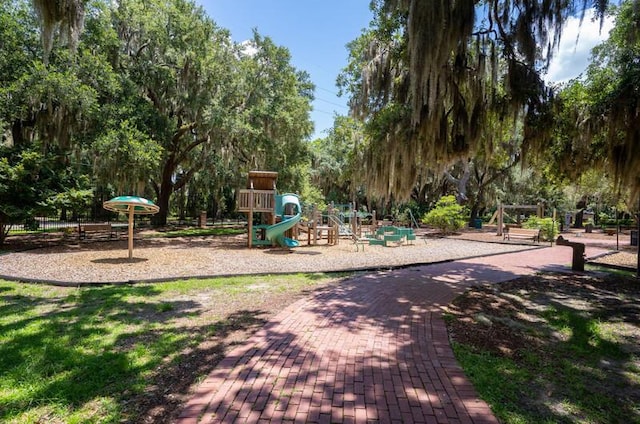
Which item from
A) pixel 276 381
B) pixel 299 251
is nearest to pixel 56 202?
pixel 299 251

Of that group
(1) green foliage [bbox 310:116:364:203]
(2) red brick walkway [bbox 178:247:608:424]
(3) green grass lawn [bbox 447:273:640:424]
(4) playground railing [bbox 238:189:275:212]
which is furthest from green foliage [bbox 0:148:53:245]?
(1) green foliage [bbox 310:116:364:203]

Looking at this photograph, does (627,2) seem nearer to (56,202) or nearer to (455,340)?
(455,340)

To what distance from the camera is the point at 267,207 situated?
13.1 metres

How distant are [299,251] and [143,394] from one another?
377 inches

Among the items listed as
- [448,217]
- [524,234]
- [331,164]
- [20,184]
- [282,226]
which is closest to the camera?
[20,184]

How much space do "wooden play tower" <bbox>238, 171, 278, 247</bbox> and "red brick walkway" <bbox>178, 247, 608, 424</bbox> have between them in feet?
25.7

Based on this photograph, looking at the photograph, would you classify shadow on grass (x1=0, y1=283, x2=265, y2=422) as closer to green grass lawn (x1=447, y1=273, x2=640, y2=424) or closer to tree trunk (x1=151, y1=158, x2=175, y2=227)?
green grass lawn (x1=447, y1=273, x2=640, y2=424)

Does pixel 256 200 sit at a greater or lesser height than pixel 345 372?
greater

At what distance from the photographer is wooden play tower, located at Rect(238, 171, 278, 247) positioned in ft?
42.0

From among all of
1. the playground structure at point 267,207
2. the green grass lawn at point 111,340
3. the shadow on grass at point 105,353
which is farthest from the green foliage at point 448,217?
the shadow on grass at point 105,353

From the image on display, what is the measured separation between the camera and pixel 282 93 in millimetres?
16297

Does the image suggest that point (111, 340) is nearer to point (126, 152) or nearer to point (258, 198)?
point (258, 198)

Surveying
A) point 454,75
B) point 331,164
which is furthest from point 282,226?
point 331,164

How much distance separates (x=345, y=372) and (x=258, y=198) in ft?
34.2
